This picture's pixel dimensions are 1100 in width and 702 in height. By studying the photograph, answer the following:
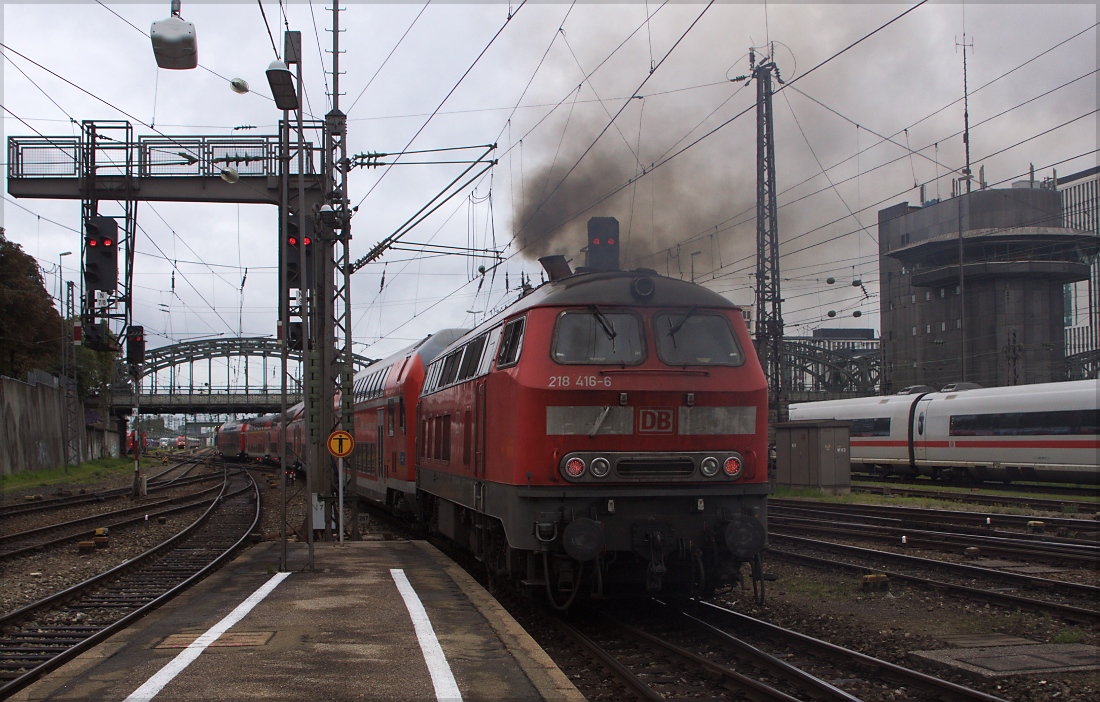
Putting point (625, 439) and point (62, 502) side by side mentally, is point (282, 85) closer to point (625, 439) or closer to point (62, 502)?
point (625, 439)

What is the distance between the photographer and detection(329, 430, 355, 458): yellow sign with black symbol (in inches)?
552

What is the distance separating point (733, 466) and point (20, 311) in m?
46.0

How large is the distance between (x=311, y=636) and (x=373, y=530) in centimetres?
1491

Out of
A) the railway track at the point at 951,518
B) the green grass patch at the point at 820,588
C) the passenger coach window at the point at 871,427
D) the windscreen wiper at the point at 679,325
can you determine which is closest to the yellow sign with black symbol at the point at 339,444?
the windscreen wiper at the point at 679,325

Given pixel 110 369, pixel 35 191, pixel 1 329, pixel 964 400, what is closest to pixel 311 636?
pixel 35 191

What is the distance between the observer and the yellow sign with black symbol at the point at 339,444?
14.0 meters

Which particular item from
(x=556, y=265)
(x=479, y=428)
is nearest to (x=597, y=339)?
(x=479, y=428)

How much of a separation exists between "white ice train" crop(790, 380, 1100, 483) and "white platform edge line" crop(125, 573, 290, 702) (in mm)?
23031

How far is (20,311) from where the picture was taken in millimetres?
45906

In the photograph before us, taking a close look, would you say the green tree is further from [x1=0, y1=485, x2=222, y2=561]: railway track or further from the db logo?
the db logo

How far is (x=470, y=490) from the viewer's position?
1145 centimetres

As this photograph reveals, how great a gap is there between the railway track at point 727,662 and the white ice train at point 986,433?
1990cm

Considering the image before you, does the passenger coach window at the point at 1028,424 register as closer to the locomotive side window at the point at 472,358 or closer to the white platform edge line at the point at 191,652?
the locomotive side window at the point at 472,358

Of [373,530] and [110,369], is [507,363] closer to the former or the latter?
[373,530]
